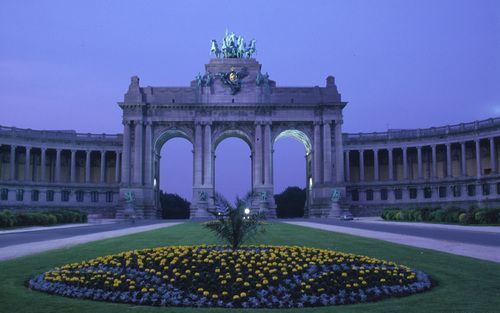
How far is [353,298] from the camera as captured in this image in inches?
580

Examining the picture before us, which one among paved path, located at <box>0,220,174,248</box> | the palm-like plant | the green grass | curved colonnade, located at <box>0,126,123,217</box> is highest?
curved colonnade, located at <box>0,126,123,217</box>

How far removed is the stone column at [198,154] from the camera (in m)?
102

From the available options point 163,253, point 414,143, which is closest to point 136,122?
point 414,143

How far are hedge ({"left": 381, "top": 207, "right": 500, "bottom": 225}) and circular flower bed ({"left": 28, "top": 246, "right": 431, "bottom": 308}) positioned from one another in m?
41.8

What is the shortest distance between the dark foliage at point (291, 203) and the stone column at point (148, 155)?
191 feet

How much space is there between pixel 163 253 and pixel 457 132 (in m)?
96.9

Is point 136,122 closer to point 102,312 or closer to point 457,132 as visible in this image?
point 457,132

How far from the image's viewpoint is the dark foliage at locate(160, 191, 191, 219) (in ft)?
481

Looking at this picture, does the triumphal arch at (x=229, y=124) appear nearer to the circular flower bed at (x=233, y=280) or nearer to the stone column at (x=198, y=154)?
the stone column at (x=198, y=154)

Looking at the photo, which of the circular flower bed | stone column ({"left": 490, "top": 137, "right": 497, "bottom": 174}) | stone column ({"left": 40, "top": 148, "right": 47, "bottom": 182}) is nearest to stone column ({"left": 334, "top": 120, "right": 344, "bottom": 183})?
stone column ({"left": 490, "top": 137, "right": 497, "bottom": 174})

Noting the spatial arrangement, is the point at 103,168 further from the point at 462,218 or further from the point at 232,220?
the point at 232,220

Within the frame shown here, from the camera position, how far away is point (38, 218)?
209 feet

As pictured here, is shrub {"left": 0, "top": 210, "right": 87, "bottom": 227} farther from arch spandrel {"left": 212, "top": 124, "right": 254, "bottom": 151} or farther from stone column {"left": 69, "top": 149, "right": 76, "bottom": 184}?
stone column {"left": 69, "top": 149, "right": 76, "bottom": 184}

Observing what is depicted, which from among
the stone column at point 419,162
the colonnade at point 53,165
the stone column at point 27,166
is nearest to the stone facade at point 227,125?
the colonnade at point 53,165
